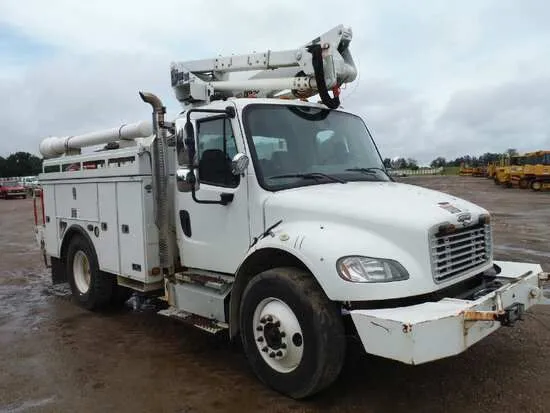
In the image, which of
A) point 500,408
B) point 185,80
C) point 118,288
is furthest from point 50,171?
point 500,408

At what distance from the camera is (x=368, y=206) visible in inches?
168

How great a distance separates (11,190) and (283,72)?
154 ft

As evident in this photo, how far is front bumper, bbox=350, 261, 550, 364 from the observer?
352 centimetres

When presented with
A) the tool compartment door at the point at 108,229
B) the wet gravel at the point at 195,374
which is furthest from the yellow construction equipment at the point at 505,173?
the tool compartment door at the point at 108,229

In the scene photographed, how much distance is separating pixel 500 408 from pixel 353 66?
384 centimetres

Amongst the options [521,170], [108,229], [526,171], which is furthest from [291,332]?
[521,170]

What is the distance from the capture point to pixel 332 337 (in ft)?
13.0

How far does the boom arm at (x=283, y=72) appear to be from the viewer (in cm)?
551

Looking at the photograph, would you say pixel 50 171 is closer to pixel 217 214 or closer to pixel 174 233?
pixel 174 233

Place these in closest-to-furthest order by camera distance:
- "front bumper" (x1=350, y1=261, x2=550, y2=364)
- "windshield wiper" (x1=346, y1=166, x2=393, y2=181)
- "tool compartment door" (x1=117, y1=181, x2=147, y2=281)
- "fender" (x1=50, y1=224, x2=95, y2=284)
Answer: "front bumper" (x1=350, y1=261, x2=550, y2=364)
"windshield wiper" (x1=346, y1=166, x2=393, y2=181)
"tool compartment door" (x1=117, y1=181, x2=147, y2=281)
"fender" (x1=50, y1=224, x2=95, y2=284)

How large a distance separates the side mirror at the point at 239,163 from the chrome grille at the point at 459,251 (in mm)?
1648

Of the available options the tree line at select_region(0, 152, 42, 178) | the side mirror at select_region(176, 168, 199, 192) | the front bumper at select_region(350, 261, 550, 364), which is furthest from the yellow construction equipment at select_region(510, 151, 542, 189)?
the tree line at select_region(0, 152, 42, 178)

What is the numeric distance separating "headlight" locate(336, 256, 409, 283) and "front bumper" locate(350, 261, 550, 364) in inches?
8.8

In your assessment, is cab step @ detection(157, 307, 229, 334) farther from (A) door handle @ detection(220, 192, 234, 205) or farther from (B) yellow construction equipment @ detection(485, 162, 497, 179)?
(B) yellow construction equipment @ detection(485, 162, 497, 179)
